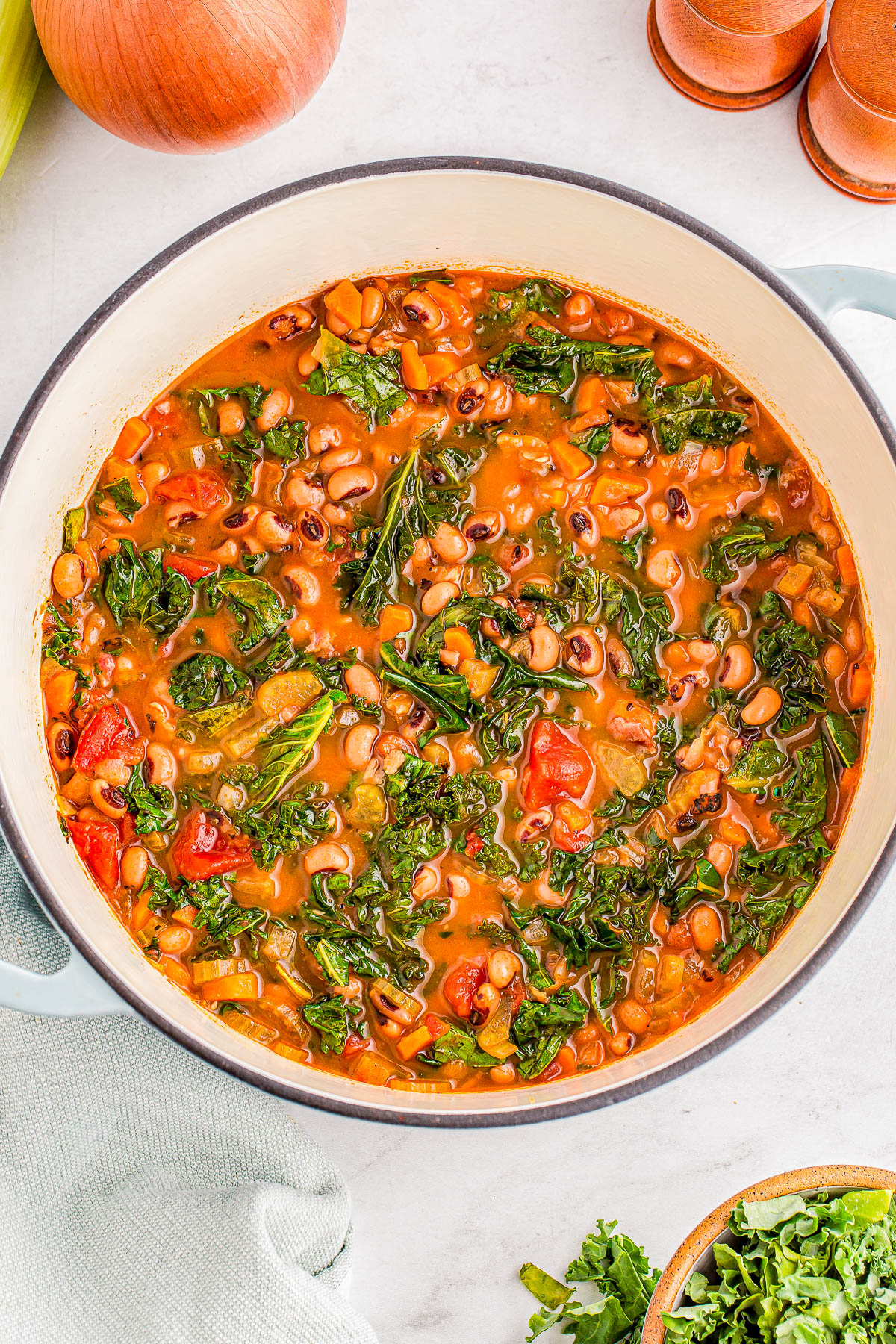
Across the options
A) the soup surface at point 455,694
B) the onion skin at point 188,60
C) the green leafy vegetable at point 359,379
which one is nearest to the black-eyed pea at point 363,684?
the soup surface at point 455,694

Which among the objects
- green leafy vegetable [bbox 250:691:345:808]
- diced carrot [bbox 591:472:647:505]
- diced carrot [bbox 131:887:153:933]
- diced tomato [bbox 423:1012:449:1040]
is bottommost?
diced tomato [bbox 423:1012:449:1040]

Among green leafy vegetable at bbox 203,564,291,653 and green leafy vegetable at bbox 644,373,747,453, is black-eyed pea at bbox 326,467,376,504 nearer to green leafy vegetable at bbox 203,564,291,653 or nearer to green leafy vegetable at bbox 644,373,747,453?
green leafy vegetable at bbox 203,564,291,653

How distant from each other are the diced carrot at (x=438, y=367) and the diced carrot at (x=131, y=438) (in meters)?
0.92

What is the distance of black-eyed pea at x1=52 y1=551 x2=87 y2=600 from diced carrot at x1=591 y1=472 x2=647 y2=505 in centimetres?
164

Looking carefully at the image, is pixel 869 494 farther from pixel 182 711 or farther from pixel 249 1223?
pixel 249 1223

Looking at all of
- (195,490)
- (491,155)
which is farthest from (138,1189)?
(491,155)

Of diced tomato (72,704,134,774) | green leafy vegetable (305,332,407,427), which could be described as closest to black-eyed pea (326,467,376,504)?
green leafy vegetable (305,332,407,427)

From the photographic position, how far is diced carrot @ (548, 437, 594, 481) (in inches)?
131

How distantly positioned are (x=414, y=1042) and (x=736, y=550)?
185 cm

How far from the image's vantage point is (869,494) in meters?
3.28

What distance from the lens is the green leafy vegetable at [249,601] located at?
332cm

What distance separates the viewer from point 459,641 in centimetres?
327

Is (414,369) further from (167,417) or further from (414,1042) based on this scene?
(414,1042)

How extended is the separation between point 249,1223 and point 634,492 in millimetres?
2611
